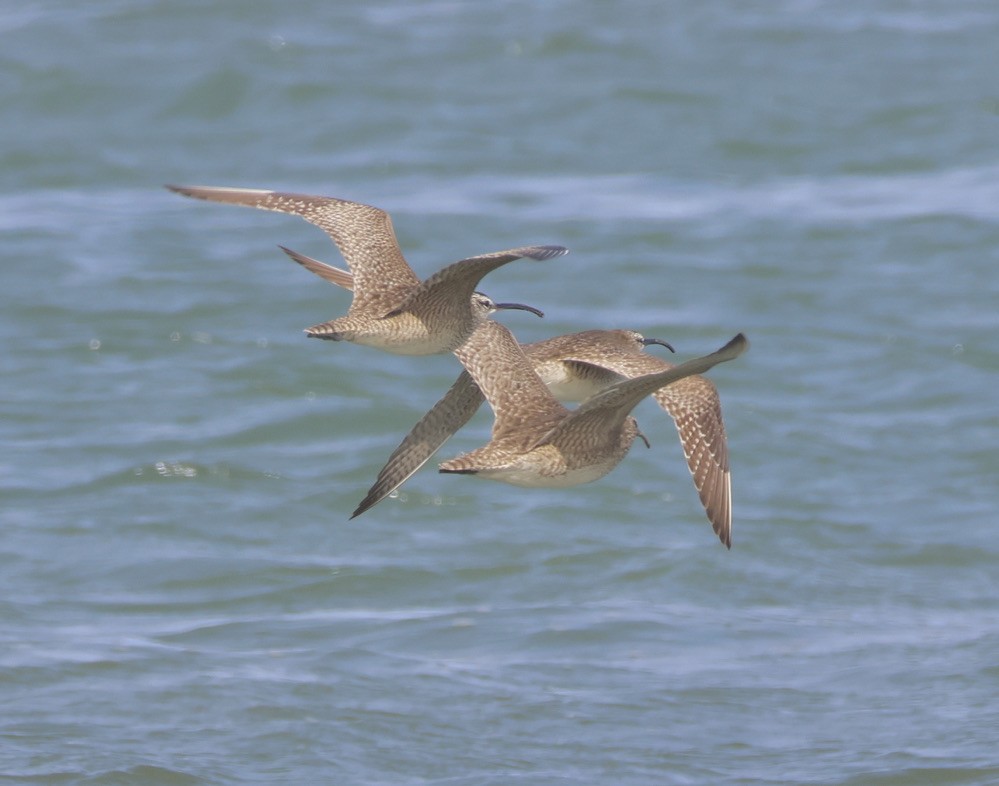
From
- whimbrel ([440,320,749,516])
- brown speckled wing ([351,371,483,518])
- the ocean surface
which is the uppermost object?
whimbrel ([440,320,749,516])

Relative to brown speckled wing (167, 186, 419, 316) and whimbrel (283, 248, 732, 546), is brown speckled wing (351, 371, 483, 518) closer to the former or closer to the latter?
whimbrel (283, 248, 732, 546)

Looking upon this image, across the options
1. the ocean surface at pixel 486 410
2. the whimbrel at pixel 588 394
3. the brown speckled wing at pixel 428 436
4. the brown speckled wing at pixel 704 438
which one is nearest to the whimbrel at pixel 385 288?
the whimbrel at pixel 588 394

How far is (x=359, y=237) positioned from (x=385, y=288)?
0.39 meters

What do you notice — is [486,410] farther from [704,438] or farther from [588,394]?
[704,438]

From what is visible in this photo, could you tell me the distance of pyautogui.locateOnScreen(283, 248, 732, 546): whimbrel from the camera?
7473 mm

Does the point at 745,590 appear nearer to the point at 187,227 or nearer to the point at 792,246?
the point at 792,246

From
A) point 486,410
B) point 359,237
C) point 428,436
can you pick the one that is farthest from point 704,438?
point 486,410

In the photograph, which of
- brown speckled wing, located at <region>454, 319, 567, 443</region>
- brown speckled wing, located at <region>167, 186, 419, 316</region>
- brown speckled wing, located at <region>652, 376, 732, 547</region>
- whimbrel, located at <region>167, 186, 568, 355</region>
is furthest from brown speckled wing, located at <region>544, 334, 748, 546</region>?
brown speckled wing, located at <region>167, 186, 419, 316</region>

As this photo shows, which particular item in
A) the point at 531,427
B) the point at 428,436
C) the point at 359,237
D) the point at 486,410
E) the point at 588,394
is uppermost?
the point at 359,237

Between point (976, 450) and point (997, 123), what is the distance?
6.76m

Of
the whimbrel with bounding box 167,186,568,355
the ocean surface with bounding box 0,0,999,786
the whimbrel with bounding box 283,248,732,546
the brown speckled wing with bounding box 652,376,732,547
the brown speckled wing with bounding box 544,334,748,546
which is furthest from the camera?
the ocean surface with bounding box 0,0,999,786

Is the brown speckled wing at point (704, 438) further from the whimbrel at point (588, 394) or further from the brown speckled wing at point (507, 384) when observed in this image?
the brown speckled wing at point (507, 384)

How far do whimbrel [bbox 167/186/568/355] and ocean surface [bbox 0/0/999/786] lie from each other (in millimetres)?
2132

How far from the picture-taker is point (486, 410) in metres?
13.5
